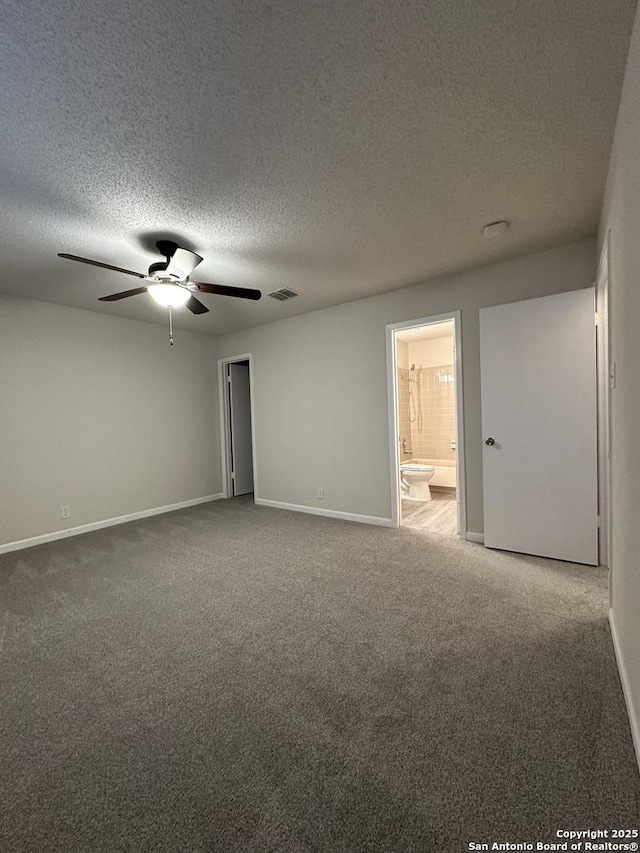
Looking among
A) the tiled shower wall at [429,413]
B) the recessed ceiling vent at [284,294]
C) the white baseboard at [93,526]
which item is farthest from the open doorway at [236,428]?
the tiled shower wall at [429,413]

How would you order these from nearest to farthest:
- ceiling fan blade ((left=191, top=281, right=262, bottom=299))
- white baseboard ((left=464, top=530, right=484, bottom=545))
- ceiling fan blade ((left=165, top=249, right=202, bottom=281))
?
ceiling fan blade ((left=165, top=249, right=202, bottom=281)), ceiling fan blade ((left=191, top=281, right=262, bottom=299)), white baseboard ((left=464, top=530, right=484, bottom=545))

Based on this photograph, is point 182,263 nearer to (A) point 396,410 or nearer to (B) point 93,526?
(A) point 396,410

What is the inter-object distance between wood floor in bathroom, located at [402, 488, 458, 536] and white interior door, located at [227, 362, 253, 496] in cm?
261

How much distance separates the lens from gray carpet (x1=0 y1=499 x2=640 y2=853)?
111 centimetres

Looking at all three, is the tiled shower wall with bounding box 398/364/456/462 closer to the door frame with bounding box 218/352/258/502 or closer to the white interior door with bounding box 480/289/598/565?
the door frame with bounding box 218/352/258/502

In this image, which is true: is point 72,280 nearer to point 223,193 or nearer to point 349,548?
point 223,193

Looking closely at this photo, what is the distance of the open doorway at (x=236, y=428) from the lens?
5840 millimetres

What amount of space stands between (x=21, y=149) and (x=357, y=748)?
2.92m

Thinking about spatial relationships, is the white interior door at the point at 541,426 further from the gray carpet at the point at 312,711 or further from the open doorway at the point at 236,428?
the open doorway at the point at 236,428

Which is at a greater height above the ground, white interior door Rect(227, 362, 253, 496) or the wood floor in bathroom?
white interior door Rect(227, 362, 253, 496)

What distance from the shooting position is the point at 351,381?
428 cm

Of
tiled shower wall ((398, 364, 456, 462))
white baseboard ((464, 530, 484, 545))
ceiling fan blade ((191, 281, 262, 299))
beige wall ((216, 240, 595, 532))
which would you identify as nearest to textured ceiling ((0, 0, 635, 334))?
ceiling fan blade ((191, 281, 262, 299))

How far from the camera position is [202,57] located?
132 centimetres

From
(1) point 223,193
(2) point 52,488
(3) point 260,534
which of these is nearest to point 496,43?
(1) point 223,193
